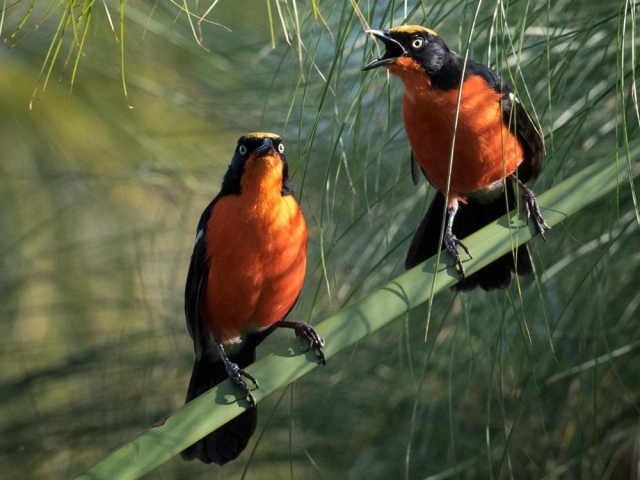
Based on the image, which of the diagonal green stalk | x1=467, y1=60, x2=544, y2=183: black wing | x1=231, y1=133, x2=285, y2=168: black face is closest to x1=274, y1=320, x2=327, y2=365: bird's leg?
the diagonal green stalk

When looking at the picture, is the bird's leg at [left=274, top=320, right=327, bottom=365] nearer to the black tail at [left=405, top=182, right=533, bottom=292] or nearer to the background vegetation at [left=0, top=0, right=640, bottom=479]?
the black tail at [left=405, top=182, right=533, bottom=292]

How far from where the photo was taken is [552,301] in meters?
2.50

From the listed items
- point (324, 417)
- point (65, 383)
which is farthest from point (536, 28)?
point (65, 383)

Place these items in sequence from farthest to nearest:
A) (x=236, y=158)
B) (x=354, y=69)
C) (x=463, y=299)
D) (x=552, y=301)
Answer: (x=354, y=69)
(x=552, y=301)
(x=236, y=158)
(x=463, y=299)

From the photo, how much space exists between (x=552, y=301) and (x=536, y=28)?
67 cm

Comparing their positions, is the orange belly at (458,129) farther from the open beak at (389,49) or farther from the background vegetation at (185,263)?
the background vegetation at (185,263)

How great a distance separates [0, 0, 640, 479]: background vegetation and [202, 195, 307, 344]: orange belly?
36 cm

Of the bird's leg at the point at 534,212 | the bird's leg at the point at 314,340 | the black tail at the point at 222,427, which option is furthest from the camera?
the black tail at the point at 222,427

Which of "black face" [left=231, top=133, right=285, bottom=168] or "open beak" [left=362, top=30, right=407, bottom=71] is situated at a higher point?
"open beak" [left=362, top=30, right=407, bottom=71]

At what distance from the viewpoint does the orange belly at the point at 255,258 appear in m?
2.12

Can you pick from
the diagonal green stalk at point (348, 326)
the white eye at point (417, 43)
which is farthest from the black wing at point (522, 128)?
the diagonal green stalk at point (348, 326)

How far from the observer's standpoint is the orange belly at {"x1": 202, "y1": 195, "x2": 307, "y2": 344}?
2119 millimetres

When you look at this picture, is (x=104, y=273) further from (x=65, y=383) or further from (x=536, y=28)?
(x=536, y=28)

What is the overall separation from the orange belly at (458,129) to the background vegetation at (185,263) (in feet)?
0.94
